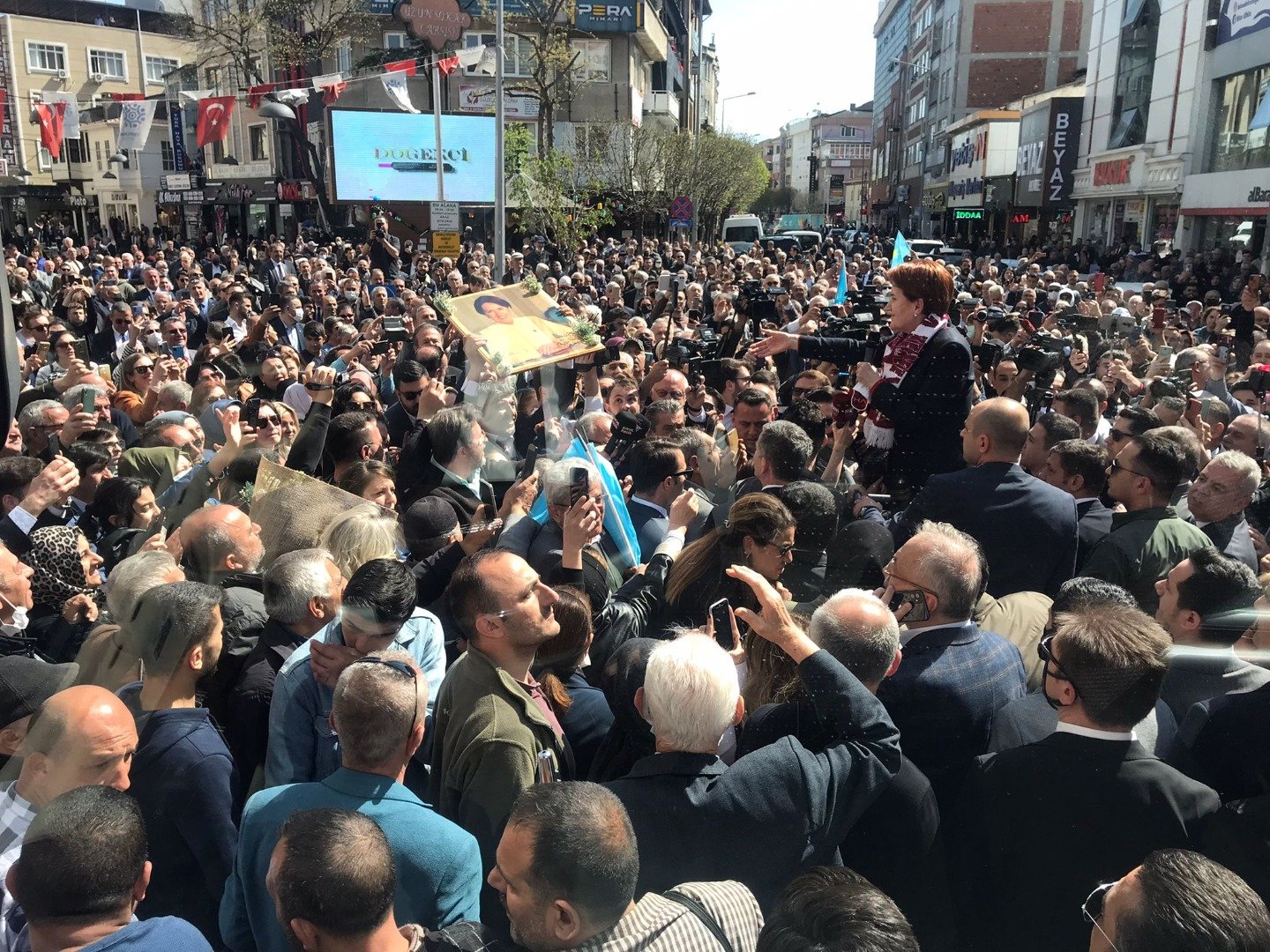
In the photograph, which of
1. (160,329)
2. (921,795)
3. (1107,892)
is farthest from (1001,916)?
(160,329)

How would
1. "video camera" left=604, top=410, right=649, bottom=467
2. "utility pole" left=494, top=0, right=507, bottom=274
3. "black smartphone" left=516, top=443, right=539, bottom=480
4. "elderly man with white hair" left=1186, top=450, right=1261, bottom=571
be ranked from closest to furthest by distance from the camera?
"elderly man with white hair" left=1186, top=450, right=1261, bottom=571 < "black smartphone" left=516, top=443, right=539, bottom=480 < "video camera" left=604, top=410, right=649, bottom=467 < "utility pole" left=494, top=0, right=507, bottom=274

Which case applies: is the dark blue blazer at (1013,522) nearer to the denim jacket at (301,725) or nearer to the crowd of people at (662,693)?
the crowd of people at (662,693)

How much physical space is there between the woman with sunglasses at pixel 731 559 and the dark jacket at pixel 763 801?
0.91 metres

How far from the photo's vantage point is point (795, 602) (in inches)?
143

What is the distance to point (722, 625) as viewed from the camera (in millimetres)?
3455

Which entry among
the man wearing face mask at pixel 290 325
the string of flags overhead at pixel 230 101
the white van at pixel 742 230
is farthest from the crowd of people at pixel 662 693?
the white van at pixel 742 230

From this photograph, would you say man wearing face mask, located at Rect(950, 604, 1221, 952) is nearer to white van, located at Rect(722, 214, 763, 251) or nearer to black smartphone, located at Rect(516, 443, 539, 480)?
black smartphone, located at Rect(516, 443, 539, 480)

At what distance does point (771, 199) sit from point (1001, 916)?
118777 mm

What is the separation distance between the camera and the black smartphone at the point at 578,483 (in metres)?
3.91

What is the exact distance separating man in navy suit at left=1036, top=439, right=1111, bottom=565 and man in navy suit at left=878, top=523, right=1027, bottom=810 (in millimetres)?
1473

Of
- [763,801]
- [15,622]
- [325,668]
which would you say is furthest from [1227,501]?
[15,622]

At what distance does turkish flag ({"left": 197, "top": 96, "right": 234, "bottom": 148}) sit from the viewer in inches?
880

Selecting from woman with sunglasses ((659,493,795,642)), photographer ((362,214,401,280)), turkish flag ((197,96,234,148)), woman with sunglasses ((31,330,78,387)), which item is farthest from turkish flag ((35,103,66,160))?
woman with sunglasses ((659,493,795,642))

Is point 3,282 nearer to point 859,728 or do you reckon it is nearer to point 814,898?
point 814,898
